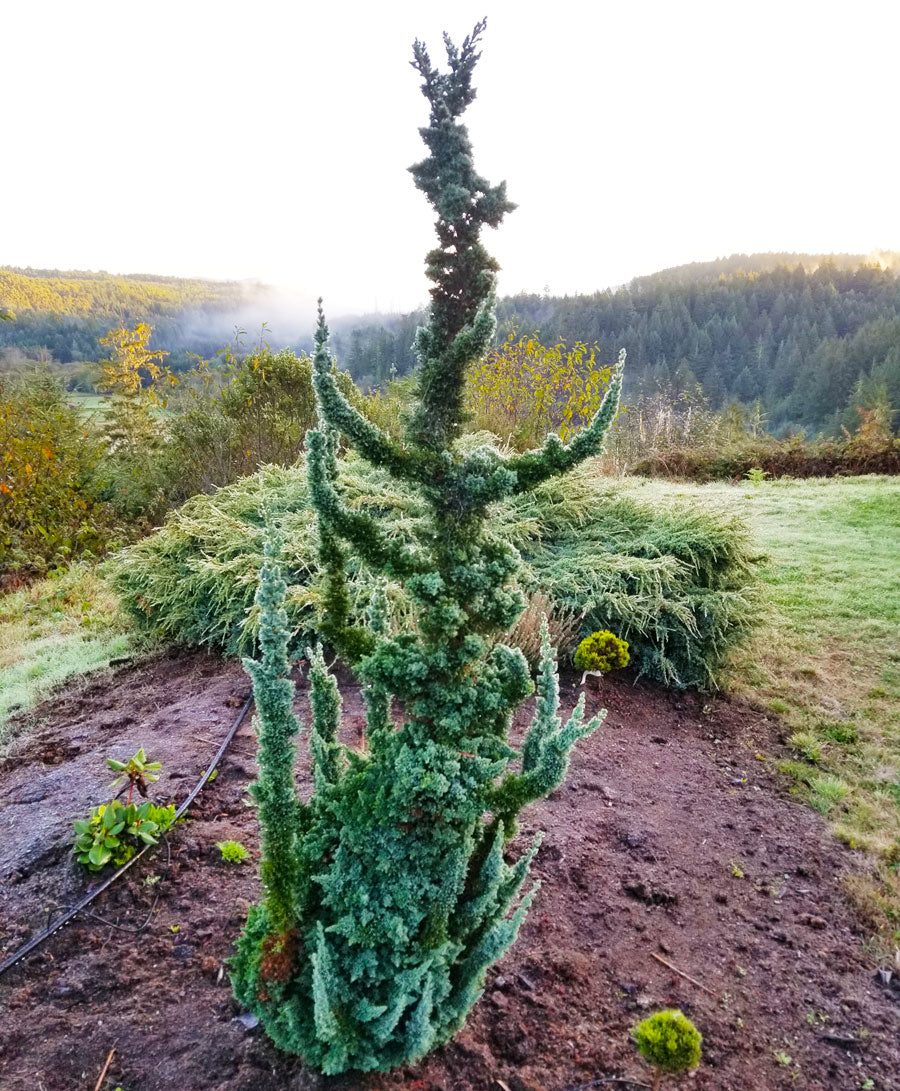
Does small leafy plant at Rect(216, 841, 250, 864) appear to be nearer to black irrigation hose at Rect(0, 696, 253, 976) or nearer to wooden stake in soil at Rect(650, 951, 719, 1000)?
black irrigation hose at Rect(0, 696, 253, 976)

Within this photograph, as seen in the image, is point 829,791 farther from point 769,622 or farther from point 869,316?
point 869,316

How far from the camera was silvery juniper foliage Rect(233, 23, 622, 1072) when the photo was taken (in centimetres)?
143

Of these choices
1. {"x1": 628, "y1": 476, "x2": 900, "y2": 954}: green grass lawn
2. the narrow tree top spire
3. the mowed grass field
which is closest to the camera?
the narrow tree top spire

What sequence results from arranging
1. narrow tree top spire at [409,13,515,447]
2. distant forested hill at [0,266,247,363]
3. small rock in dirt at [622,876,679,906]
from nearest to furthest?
narrow tree top spire at [409,13,515,447]
small rock in dirt at [622,876,679,906]
distant forested hill at [0,266,247,363]

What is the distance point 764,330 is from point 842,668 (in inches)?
1813

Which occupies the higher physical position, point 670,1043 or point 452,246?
point 452,246

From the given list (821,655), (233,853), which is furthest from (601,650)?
(821,655)

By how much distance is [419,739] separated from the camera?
150 centimetres

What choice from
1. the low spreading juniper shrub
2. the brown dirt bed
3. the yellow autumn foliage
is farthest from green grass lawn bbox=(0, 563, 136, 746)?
the yellow autumn foliage

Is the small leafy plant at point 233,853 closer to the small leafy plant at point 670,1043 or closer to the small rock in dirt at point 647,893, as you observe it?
the small rock in dirt at point 647,893

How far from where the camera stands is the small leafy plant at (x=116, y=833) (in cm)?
249

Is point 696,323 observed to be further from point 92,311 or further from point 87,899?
point 87,899

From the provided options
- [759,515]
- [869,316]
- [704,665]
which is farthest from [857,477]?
[869,316]

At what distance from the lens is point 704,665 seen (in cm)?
455
